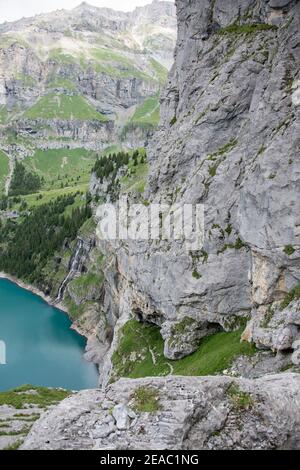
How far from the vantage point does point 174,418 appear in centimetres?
1770

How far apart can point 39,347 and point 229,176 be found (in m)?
69.7

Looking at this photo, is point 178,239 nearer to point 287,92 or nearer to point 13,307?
point 287,92

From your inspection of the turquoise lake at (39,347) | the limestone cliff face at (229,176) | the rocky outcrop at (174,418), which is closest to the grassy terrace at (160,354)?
the limestone cliff face at (229,176)

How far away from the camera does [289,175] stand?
37.0m

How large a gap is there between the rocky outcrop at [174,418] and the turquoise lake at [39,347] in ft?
217

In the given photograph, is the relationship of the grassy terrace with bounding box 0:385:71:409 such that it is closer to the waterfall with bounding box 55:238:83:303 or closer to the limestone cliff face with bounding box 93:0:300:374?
the limestone cliff face with bounding box 93:0:300:374

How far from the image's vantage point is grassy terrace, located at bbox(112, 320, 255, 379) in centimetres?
3900

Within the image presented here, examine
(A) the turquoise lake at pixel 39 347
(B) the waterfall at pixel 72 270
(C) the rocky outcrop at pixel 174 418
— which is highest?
(B) the waterfall at pixel 72 270

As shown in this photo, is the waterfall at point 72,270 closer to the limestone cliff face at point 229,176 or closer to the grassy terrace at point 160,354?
the limestone cliff face at point 229,176

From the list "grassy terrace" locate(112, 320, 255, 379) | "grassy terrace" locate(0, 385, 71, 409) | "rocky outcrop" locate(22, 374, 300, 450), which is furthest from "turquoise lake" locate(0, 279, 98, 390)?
"rocky outcrop" locate(22, 374, 300, 450)

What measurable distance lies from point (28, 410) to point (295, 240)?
24111 mm

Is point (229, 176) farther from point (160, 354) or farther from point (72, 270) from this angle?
point (72, 270)

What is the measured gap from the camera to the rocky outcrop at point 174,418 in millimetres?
17188

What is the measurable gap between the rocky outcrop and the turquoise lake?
66.1 metres
